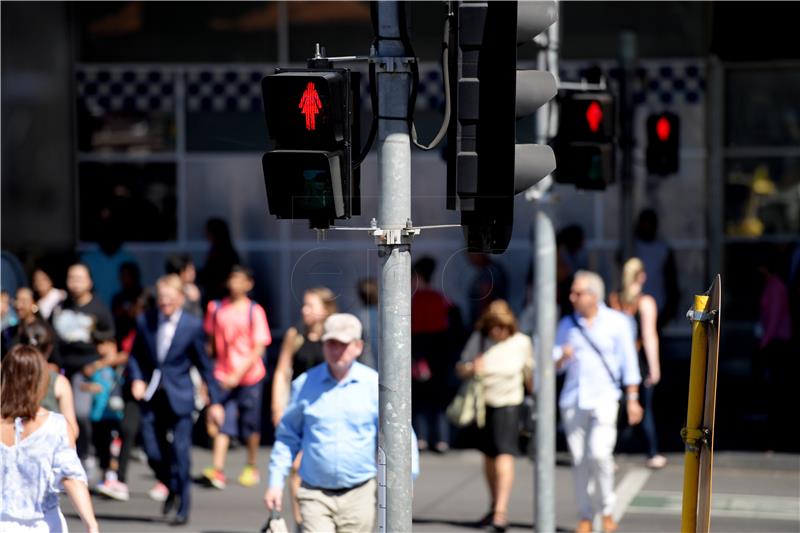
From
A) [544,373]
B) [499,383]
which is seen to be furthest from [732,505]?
[544,373]

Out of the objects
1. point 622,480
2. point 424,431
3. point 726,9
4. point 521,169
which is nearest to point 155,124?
point 424,431

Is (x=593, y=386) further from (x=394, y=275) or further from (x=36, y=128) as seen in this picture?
(x=36, y=128)

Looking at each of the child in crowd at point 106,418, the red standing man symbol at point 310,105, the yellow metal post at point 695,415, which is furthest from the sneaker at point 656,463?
the red standing man symbol at point 310,105

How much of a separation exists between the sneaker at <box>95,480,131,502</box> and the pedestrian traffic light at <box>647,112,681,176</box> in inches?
198

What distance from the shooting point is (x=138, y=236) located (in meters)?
17.4

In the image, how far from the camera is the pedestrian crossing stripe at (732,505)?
413 inches

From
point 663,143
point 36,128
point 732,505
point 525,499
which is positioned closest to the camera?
point 732,505

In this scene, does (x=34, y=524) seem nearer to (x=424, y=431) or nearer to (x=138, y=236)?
(x=424, y=431)

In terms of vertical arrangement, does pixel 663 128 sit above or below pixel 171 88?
below

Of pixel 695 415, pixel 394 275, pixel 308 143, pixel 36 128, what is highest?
pixel 36 128

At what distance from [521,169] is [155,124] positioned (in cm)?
1271

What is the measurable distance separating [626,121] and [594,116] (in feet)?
10.4

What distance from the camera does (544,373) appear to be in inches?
362

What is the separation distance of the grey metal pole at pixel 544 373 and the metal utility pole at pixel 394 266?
3.79m
